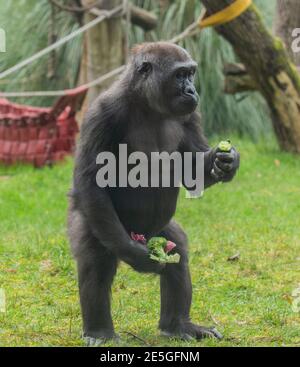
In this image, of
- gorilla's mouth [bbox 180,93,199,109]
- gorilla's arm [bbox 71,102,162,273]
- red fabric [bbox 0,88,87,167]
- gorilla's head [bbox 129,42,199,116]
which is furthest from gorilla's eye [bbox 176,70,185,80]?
red fabric [bbox 0,88,87,167]

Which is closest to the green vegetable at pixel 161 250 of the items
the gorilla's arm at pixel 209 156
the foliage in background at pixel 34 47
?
the gorilla's arm at pixel 209 156

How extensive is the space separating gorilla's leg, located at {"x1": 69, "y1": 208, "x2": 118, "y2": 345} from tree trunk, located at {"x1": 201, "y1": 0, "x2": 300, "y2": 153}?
459 cm

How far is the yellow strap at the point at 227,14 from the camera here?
25.9 feet

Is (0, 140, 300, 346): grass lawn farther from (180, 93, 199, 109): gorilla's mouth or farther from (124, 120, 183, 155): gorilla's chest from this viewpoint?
(180, 93, 199, 109): gorilla's mouth

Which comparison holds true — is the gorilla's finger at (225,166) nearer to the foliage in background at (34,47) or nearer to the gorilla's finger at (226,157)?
the gorilla's finger at (226,157)

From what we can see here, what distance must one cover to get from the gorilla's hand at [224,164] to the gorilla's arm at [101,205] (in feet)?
1.67

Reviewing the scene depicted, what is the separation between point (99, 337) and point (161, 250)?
1.85 ft

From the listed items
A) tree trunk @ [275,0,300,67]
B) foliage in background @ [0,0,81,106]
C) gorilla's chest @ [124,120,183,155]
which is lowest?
gorilla's chest @ [124,120,183,155]

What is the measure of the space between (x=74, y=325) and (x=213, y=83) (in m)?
7.80

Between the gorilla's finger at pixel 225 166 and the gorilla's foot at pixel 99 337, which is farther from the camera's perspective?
the gorilla's foot at pixel 99 337

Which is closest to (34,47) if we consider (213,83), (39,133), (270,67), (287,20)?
(213,83)

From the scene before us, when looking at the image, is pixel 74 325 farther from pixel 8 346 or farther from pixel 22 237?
pixel 22 237

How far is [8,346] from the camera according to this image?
4.27 m

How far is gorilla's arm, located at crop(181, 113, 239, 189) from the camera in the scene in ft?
13.6
